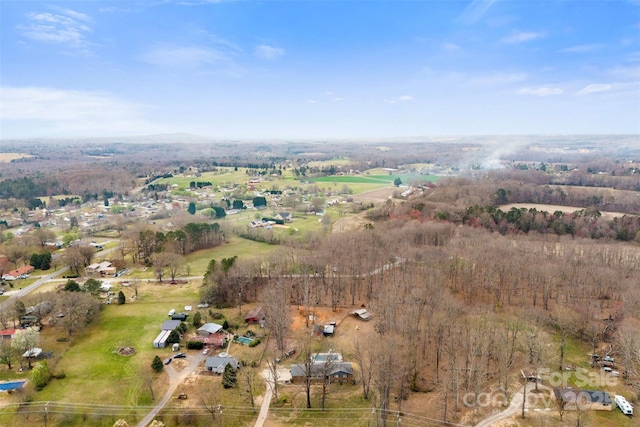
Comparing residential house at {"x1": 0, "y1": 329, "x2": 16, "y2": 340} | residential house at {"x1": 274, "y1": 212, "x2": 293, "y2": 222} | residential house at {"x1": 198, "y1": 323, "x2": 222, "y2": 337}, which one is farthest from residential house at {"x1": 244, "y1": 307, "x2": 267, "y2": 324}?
residential house at {"x1": 274, "y1": 212, "x2": 293, "y2": 222}

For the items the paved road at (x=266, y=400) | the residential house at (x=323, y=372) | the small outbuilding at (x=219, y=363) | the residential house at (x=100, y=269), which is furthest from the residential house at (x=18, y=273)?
the residential house at (x=323, y=372)

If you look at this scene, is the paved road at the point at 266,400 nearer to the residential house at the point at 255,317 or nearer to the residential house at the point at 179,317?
the residential house at the point at 255,317

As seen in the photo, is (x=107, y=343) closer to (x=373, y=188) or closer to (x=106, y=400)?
(x=106, y=400)

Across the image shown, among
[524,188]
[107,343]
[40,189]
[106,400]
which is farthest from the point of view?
[40,189]

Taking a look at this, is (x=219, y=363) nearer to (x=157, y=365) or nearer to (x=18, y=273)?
(x=157, y=365)

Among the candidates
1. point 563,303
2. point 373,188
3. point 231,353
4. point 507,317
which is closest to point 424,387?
point 507,317

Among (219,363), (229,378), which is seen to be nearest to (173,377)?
(219,363)

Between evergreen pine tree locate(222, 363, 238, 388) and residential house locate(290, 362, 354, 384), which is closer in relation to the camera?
evergreen pine tree locate(222, 363, 238, 388)

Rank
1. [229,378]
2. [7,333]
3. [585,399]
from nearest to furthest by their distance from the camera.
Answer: [585,399] → [229,378] → [7,333]

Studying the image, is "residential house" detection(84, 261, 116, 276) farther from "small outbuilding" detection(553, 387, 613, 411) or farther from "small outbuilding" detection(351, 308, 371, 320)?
"small outbuilding" detection(553, 387, 613, 411)
